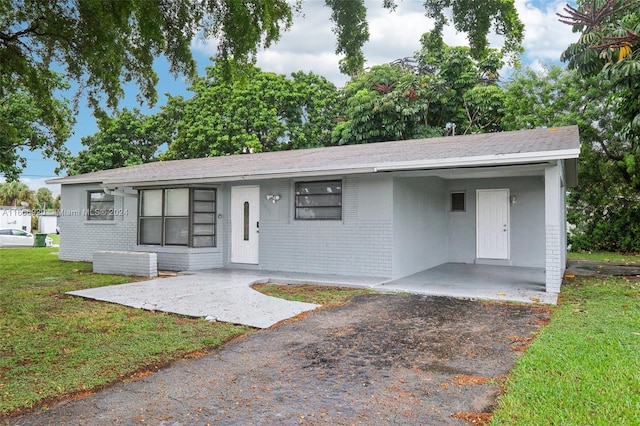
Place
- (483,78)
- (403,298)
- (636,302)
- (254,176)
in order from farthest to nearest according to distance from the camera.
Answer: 1. (483,78)
2. (254,176)
3. (403,298)
4. (636,302)

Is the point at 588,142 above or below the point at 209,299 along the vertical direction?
above

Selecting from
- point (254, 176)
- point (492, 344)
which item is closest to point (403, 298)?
point (492, 344)

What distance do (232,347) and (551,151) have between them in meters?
5.65

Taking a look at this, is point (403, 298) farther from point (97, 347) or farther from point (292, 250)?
point (97, 347)

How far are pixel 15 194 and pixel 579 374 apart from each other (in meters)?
55.3

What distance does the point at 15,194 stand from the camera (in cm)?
4722

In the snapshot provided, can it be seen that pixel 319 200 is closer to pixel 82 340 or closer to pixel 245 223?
pixel 245 223

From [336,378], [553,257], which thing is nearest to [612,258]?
[553,257]

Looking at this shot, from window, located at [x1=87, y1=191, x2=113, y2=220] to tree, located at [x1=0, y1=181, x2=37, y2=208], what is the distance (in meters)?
38.4

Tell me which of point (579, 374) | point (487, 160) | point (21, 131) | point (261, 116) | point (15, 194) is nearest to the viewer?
point (579, 374)

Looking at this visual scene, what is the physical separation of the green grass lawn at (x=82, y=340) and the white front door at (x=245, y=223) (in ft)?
10.1

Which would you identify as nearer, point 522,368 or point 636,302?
point 522,368

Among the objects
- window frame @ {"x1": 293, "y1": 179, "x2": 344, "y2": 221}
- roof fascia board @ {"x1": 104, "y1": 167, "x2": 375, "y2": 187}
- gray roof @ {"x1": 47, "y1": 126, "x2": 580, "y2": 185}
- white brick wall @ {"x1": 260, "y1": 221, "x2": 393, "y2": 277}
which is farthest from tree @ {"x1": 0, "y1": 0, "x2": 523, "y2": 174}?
white brick wall @ {"x1": 260, "y1": 221, "x2": 393, "y2": 277}

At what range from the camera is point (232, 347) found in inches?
192
